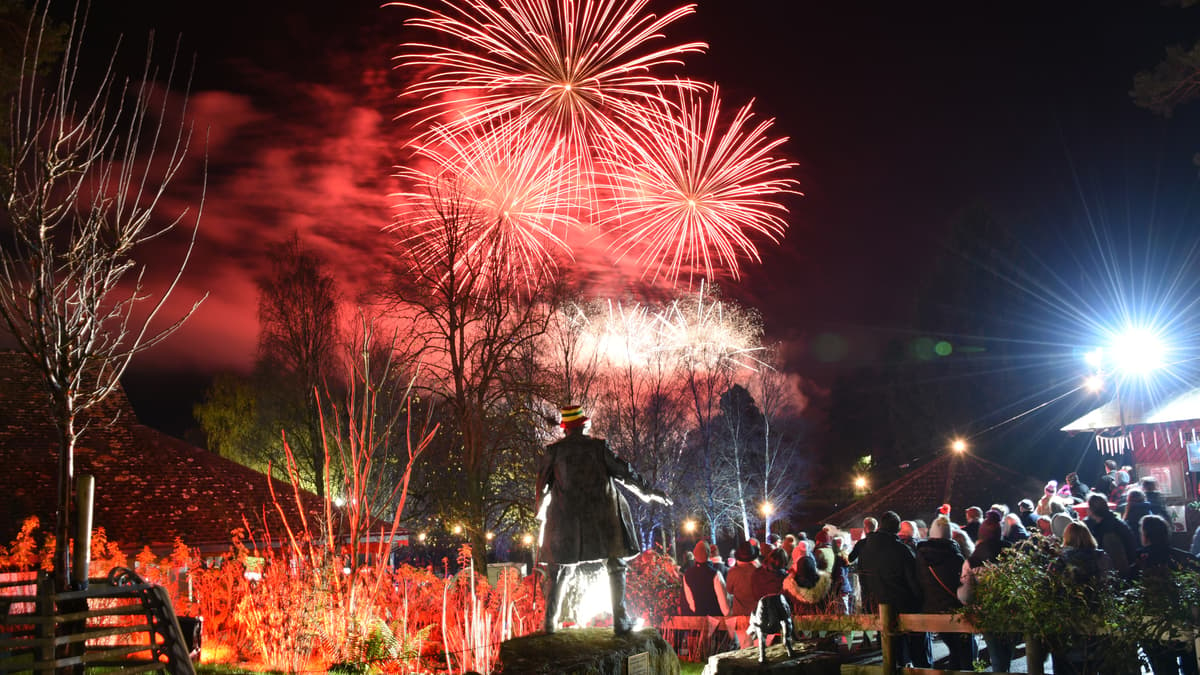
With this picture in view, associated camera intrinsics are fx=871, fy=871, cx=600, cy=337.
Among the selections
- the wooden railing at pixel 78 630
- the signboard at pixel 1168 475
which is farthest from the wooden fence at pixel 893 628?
the signboard at pixel 1168 475

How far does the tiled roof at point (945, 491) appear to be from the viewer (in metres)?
24.0

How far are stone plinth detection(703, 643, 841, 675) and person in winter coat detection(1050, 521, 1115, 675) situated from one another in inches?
78.2

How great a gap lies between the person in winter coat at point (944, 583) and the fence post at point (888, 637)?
1218 mm

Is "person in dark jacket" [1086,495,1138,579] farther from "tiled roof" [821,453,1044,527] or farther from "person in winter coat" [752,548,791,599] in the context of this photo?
"tiled roof" [821,453,1044,527]

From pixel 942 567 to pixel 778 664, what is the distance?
7.28 ft

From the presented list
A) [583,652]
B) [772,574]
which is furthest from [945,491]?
[583,652]

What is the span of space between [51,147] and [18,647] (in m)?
4.45

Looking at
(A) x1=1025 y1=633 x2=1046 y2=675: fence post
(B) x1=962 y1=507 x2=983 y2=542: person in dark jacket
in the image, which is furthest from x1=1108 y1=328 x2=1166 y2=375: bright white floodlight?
(A) x1=1025 y1=633 x2=1046 y2=675: fence post

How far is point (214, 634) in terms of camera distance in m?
13.1

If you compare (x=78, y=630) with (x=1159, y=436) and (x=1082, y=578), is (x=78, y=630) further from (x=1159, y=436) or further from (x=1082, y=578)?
(x=1159, y=436)

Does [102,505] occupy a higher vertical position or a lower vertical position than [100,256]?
lower

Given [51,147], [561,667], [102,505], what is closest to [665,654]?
[561,667]

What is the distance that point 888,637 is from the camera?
7891 millimetres

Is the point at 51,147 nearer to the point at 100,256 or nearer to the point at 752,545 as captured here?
the point at 100,256
